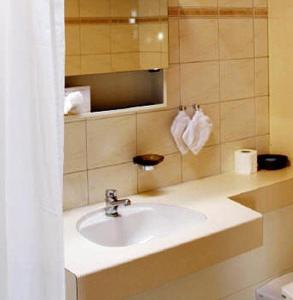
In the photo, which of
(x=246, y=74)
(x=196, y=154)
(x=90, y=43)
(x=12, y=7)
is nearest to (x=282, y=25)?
(x=246, y=74)

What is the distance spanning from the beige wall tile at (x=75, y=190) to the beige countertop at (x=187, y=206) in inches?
1.3

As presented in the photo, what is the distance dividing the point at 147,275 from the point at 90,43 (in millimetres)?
963

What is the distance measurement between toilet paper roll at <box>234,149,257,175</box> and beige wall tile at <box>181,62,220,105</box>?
0.31 meters

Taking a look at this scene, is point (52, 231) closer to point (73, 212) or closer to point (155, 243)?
point (155, 243)

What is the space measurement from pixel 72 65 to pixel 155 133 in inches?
20.5

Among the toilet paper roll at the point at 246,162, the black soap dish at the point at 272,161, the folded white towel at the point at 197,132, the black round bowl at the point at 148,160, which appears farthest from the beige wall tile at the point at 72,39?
the black soap dish at the point at 272,161

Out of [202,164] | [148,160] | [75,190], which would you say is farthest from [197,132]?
[75,190]

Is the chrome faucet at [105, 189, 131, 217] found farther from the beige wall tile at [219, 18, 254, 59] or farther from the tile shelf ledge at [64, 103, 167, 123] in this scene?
the beige wall tile at [219, 18, 254, 59]

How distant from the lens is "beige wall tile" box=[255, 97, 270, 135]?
280 cm

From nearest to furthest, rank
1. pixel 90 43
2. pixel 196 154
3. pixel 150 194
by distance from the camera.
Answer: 1. pixel 90 43
2. pixel 150 194
3. pixel 196 154

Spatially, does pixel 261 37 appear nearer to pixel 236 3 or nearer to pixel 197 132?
pixel 236 3

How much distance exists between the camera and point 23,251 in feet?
4.42

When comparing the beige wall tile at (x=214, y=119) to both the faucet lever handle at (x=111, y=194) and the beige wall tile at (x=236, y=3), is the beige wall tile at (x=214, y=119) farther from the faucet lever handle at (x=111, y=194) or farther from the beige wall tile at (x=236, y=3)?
the faucet lever handle at (x=111, y=194)

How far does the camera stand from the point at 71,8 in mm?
2094
